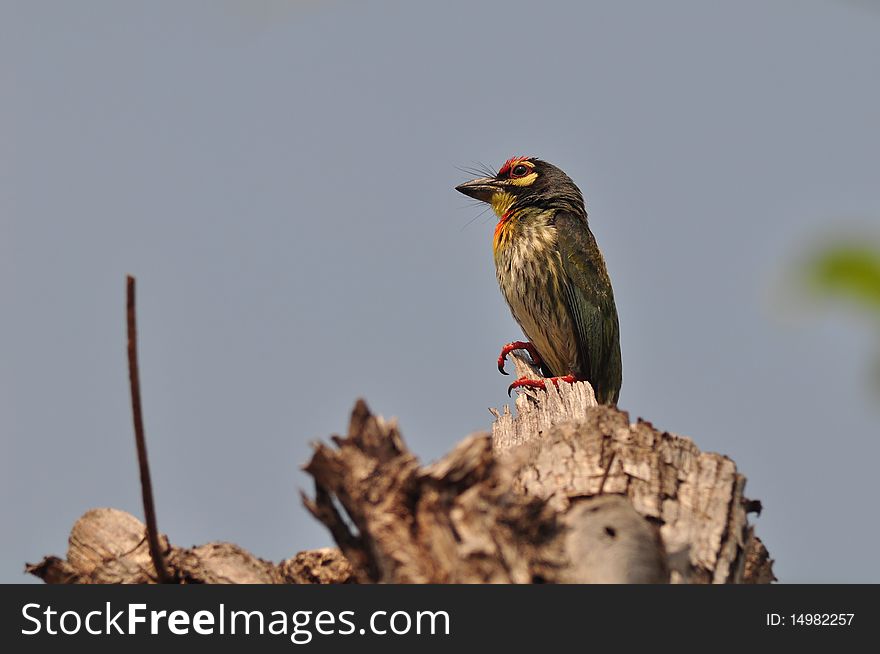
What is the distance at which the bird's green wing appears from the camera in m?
6.77

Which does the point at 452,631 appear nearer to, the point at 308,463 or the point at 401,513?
the point at 401,513

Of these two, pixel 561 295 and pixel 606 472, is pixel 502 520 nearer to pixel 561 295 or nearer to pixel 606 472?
pixel 606 472

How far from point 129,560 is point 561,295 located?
13.0 ft

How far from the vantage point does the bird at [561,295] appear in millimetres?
6801

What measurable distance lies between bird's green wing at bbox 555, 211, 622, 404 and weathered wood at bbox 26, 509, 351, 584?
11.7 feet

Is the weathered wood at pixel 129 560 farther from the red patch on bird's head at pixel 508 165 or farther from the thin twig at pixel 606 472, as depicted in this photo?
the red patch on bird's head at pixel 508 165

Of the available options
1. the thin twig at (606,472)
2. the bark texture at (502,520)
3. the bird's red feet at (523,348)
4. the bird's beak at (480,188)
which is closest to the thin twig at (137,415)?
the bark texture at (502,520)

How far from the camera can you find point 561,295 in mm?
6809

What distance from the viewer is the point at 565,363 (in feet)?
22.8

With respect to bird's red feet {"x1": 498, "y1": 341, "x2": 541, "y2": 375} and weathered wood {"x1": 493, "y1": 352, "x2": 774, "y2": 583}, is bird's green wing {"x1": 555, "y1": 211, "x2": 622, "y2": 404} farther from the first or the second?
weathered wood {"x1": 493, "y1": 352, "x2": 774, "y2": 583}

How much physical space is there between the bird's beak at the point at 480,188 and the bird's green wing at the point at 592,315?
960mm

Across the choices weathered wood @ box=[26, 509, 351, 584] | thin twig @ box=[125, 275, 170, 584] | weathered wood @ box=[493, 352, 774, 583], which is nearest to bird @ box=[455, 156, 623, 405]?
weathered wood @ box=[493, 352, 774, 583]

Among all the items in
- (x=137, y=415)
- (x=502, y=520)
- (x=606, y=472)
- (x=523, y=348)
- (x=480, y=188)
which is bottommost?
(x=502, y=520)

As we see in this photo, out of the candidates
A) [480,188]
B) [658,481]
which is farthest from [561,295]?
[658,481]
